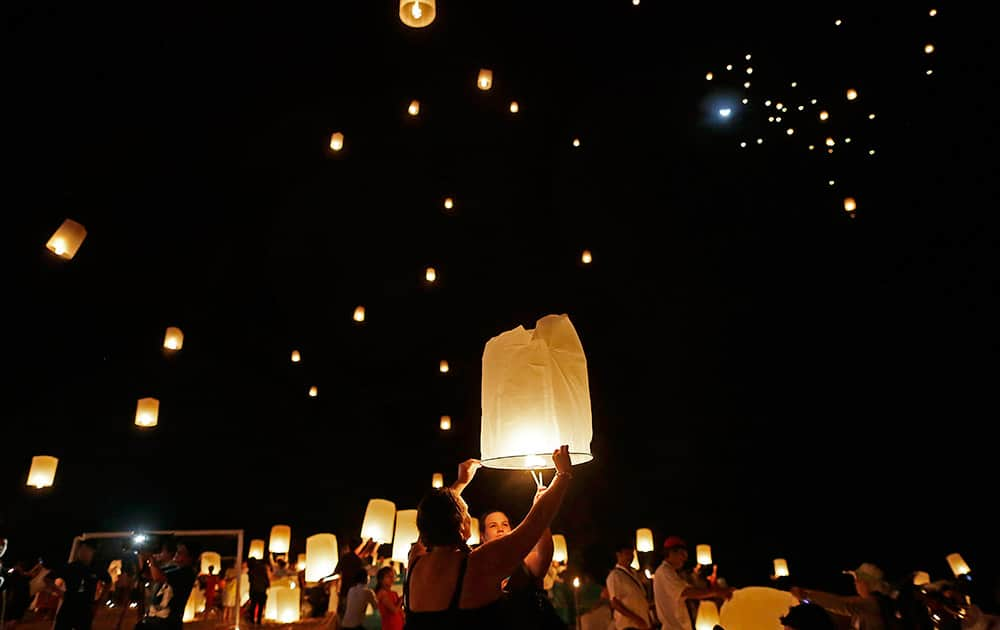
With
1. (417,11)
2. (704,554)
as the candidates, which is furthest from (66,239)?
(704,554)

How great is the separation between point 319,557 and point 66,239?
170 inches

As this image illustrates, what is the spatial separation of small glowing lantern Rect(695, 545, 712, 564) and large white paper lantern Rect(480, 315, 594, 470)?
9.05m

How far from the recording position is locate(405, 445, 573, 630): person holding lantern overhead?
1620 millimetres

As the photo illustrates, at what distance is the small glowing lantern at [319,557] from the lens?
7.35m

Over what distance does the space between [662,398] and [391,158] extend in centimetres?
583

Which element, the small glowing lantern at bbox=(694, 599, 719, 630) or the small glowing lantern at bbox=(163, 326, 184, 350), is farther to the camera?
the small glowing lantern at bbox=(163, 326, 184, 350)

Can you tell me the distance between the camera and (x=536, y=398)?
72.4 inches

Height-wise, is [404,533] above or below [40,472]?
below

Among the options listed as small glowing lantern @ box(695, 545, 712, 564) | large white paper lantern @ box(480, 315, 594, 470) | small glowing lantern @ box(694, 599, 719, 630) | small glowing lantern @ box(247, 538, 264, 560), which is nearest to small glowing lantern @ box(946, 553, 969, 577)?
small glowing lantern @ box(695, 545, 712, 564)

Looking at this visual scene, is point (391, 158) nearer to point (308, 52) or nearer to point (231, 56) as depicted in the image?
point (308, 52)

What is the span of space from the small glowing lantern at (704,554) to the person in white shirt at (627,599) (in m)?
5.79

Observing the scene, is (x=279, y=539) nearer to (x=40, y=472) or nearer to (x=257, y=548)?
(x=257, y=548)

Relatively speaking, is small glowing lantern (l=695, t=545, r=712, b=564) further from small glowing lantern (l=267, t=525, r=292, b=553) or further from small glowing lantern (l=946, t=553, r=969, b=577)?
small glowing lantern (l=267, t=525, r=292, b=553)

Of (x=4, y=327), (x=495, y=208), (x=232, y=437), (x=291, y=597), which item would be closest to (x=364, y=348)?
(x=232, y=437)
